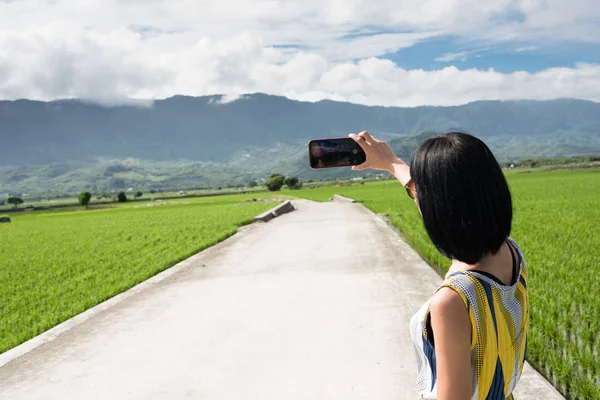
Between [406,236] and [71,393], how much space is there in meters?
11.7

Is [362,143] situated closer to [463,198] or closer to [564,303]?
[463,198]

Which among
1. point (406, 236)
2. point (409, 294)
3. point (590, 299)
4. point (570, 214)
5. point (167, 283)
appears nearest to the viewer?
point (590, 299)

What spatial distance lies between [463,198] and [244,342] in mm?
4563

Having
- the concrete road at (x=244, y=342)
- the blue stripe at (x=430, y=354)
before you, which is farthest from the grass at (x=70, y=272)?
the blue stripe at (x=430, y=354)

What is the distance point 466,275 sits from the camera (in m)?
1.64

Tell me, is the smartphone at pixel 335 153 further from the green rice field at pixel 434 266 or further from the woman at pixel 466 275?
the green rice field at pixel 434 266

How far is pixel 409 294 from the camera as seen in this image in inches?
299

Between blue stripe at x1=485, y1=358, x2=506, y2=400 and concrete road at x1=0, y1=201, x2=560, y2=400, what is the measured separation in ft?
8.41

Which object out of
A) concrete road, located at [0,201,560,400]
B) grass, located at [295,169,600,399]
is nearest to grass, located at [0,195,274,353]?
Result: concrete road, located at [0,201,560,400]

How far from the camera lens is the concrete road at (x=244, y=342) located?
15.2 ft

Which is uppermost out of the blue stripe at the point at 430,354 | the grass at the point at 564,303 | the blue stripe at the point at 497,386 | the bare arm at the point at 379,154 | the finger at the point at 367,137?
the finger at the point at 367,137

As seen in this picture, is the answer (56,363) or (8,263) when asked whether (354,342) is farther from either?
(8,263)

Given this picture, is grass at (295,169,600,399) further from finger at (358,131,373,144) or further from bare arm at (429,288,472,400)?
bare arm at (429,288,472,400)

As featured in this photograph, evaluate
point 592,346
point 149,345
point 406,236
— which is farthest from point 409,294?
point 406,236
